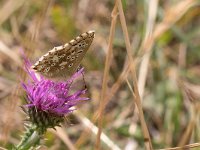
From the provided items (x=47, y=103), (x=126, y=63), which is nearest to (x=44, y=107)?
(x=47, y=103)

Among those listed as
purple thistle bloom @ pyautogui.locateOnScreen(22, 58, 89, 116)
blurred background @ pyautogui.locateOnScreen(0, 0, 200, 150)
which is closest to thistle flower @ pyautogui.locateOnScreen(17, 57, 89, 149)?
purple thistle bloom @ pyautogui.locateOnScreen(22, 58, 89, 116)

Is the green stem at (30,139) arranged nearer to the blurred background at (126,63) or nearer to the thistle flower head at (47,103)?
the thistle flower head at (47,103)

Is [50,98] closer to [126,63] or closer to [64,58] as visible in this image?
[64,58]

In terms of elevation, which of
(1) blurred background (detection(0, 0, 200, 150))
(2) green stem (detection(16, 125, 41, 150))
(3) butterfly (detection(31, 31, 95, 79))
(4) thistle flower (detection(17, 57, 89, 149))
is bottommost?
(2) green stem (detection(16, 125, 41, 150))

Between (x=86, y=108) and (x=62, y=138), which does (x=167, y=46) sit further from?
(x=62, y=138)

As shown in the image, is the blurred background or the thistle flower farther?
the blurred background

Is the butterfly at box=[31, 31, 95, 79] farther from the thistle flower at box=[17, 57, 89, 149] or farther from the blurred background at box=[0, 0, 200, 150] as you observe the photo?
the blurred background at box=[0, 0, 200, 150]

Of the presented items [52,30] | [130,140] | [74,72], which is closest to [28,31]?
[52,30]
